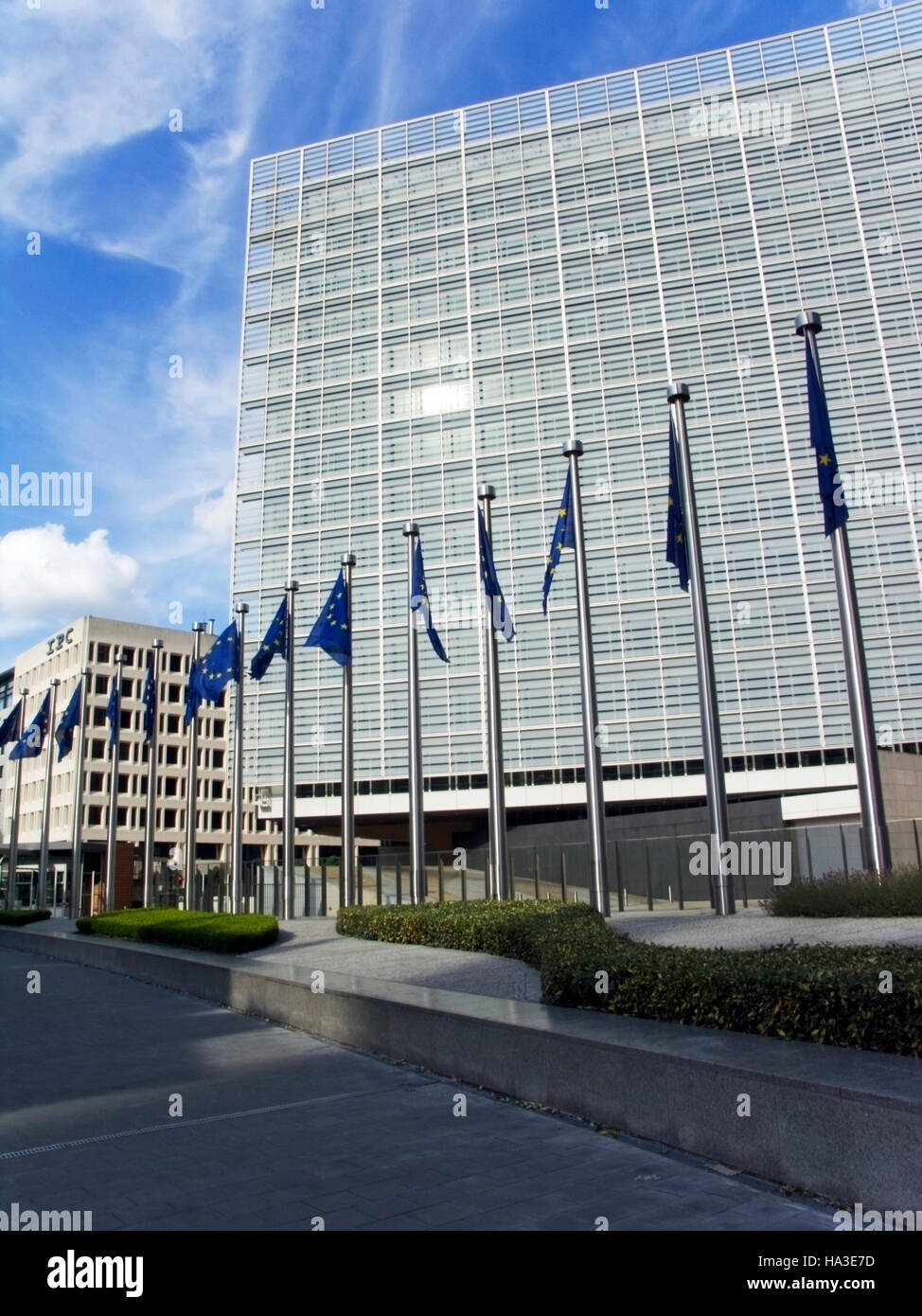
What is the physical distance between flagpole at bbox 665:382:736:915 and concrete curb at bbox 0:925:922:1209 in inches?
351

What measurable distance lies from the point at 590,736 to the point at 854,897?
5.79m

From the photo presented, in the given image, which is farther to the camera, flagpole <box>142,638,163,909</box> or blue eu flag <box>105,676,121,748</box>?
blue eu flag <box>105,676,121,748</box>

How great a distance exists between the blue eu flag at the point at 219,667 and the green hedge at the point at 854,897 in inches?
629

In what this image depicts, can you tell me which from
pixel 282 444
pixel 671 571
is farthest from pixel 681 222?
pixel 282 444

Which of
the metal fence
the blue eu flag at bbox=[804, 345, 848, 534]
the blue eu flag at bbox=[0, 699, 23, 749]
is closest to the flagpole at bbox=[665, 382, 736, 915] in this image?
the blue eu flag at bbox=[804, 345, 848, 534]

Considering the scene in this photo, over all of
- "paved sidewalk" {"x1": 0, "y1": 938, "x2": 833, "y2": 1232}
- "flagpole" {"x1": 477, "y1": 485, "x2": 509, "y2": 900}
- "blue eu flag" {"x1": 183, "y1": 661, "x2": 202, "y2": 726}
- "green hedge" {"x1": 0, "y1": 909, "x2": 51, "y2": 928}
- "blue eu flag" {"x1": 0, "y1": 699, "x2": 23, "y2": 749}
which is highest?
"blue eu flag" {"x1": 0, "y1": 699, "x2": 23, "y2": 749}

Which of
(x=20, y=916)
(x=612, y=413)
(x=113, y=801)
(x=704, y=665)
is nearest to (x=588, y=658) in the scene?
(x=704, y=665)

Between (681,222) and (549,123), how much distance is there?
12268mm

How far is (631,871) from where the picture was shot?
2938cm

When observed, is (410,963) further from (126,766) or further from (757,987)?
(126,766)

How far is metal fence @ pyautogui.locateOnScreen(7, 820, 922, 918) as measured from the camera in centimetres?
2677

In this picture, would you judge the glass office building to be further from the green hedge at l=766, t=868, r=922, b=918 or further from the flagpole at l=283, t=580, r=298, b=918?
the green hedge at l=766, t=868, r=922, b=918

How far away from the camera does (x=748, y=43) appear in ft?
194

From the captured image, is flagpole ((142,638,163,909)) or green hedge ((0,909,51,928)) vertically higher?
flagpole ((142,638,163,909))
